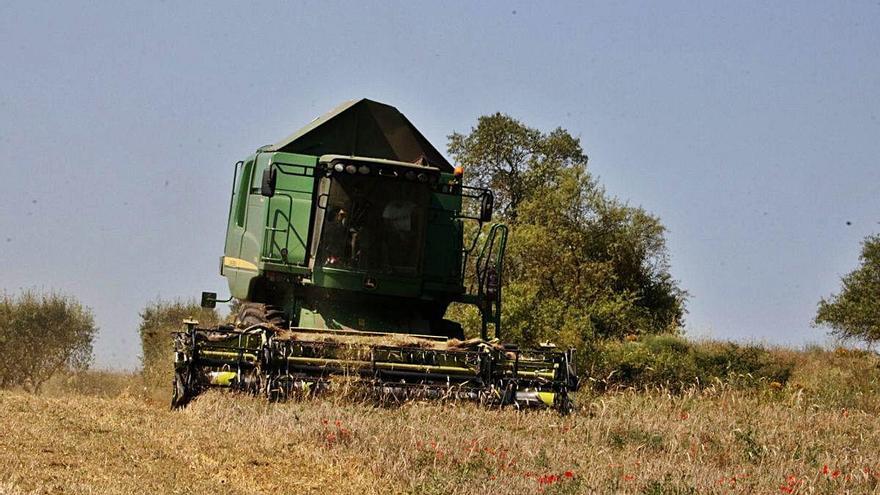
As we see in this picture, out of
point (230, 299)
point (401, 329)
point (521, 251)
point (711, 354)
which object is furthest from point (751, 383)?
point (521, 251)

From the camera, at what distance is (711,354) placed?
22.5 m

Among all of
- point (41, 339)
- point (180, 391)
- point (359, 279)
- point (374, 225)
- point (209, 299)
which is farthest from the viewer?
point (41, 339)

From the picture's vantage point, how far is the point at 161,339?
21922mm

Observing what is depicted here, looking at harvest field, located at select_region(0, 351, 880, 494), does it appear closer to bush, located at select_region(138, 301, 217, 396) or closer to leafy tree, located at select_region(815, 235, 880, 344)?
bush, located at select_region(138, 301, 217, 396)

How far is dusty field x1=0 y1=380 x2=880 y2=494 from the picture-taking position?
27.8 feet

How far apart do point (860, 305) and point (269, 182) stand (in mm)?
29878

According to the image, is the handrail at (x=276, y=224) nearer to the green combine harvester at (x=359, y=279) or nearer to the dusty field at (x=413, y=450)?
the green combine harvester at (x=359, y=279)

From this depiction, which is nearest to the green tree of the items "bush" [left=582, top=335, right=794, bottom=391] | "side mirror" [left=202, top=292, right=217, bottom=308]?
"bush" [left=582, top=335, right=794, bottom=391]

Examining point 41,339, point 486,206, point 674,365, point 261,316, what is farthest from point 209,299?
point 41,339

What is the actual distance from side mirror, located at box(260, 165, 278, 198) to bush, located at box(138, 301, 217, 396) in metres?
1.80

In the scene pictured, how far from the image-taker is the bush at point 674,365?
2002 centimetres

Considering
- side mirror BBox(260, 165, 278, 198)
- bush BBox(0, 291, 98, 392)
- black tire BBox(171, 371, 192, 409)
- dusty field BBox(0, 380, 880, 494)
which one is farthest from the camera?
bush BBox(0, 291, 98, 392)

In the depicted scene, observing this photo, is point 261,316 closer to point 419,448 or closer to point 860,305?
point 419,448

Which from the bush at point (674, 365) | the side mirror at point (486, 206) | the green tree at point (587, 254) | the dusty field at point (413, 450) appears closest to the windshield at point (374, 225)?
the side mirror at point (486, 206)
